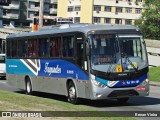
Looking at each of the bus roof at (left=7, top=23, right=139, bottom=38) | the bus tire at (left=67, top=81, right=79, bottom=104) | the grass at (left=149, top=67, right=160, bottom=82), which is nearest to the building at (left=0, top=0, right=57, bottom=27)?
the grass at (left=149, top=67, right=160, bottom=82)

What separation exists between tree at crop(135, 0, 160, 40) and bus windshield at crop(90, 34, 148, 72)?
72.1m

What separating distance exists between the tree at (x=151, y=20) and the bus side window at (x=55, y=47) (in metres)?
69.9

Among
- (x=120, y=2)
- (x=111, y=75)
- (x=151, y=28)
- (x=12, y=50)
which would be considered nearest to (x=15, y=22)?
(x=120, y=2)

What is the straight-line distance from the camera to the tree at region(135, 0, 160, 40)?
89.8m

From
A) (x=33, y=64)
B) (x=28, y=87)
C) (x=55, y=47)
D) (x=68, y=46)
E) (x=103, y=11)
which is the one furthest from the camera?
(x=103, y=11)

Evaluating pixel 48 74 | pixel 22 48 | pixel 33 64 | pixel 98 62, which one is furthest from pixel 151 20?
pixel 98 62

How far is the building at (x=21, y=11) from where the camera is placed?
138000 millimetres

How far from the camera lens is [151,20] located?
91188 millimetres

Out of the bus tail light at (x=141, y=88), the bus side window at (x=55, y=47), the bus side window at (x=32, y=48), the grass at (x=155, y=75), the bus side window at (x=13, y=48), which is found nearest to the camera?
the bus tail light at (x=141, y=88)

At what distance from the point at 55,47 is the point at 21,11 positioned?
405 feet

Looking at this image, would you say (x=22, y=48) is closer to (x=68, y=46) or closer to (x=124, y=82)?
(x=68, y=46)

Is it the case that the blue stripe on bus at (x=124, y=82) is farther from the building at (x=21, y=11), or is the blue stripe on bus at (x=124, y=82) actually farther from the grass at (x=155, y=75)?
the building at (x=21, y=11)

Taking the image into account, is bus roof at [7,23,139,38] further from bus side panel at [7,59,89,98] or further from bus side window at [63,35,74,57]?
bus side panel at [7,59,89,98]

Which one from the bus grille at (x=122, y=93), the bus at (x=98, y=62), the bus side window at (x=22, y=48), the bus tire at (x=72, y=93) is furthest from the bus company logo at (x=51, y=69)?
the bus grille at (x=122, y=93)
